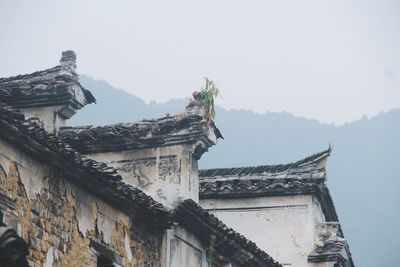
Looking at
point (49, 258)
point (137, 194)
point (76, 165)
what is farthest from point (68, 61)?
point (49, 258)

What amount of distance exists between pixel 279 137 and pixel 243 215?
134 meters

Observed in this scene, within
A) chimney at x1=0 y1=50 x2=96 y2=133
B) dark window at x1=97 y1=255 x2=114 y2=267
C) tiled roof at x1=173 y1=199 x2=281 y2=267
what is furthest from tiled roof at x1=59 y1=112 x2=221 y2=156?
dark window at x1=97 y1=255 x2=114 y2=267

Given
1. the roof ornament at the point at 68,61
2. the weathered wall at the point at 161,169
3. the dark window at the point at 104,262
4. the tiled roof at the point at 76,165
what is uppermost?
the roof ornament at the point at 68,61

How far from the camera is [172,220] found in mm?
19844

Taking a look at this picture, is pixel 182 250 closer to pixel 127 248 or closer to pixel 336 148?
pixel 127 248

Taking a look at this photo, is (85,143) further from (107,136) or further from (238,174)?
(238,174)

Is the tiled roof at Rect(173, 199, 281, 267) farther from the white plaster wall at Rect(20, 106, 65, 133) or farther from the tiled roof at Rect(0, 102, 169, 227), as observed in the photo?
the white plaster wall at Rect(20, 106, 65, 133)

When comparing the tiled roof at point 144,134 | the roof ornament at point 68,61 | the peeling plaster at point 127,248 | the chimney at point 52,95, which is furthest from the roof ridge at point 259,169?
the peeling plaster at point 127,248

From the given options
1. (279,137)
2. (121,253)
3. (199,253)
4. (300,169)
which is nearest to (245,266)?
(199,253)

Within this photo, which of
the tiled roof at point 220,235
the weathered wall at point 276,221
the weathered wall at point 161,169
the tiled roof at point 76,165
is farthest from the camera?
the weathered wall at point 276,221

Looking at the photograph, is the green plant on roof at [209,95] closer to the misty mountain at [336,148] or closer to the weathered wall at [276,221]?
the weathered wall at [276,221]

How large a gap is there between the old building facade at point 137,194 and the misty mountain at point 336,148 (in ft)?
272

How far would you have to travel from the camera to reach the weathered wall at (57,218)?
15.5 m

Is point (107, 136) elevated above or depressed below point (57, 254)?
above
